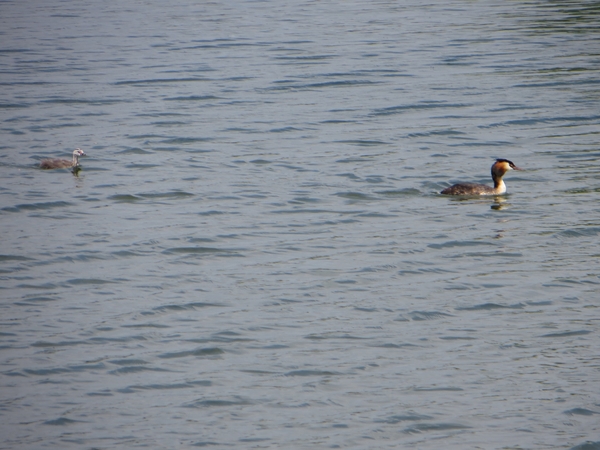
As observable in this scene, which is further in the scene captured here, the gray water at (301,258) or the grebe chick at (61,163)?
the grebe chick at (61,163)

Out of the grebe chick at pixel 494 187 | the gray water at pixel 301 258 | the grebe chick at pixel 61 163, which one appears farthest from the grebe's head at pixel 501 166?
the grebe chick at pixel 61 163

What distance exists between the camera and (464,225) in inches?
622

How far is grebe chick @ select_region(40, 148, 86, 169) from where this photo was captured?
63.1 feet

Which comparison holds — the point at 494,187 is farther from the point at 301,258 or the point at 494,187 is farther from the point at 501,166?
the point at 301,258

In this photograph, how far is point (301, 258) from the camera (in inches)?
556

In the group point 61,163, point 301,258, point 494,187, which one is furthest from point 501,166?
point 61,163

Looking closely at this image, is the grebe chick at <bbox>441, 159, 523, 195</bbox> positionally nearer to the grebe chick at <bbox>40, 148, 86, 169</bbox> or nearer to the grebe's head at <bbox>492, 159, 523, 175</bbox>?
the grebe's head at <bbox>492, 159, 523, 175</bbox>

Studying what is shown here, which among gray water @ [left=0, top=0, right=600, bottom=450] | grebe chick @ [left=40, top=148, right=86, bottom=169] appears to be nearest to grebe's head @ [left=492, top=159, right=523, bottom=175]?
gray water @ [left=0, top=0, right=600, bottom=450]

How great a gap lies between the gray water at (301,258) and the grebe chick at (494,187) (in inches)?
7.9

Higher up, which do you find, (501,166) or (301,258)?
(501,166)

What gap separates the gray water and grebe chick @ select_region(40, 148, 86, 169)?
10.3 inches

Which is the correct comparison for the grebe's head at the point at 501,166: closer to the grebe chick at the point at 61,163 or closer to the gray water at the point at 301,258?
the gray water at the point at 301,258

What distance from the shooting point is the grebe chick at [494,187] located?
17047mm

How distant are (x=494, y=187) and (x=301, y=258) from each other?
4791 millimetres
